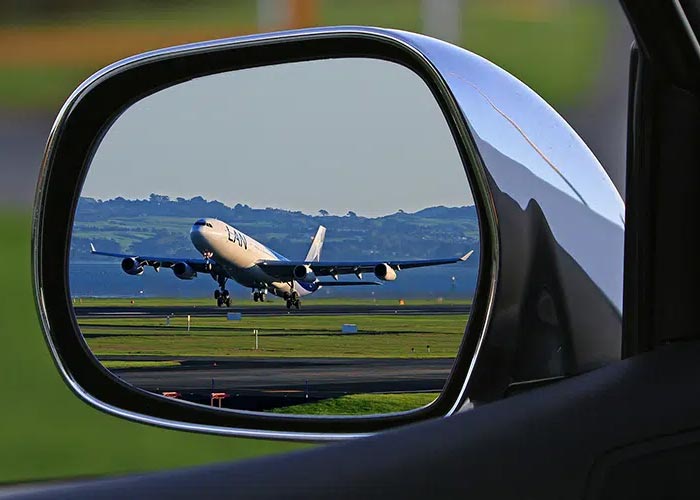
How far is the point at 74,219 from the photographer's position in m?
1.67

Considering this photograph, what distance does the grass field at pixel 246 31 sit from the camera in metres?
17.4

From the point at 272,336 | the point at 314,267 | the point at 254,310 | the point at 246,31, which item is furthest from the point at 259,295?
the point at 246,31

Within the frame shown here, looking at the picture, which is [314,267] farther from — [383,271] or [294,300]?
[383,271]

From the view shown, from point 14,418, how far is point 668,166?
14176mm

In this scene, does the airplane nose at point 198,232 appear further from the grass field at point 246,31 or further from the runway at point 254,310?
the grass field at point 246,31

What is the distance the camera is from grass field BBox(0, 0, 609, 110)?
683 inches

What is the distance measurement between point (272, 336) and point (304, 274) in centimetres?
112

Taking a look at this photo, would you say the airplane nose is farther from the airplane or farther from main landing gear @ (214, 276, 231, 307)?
main landing gear @ (214, 276, 231, 307)

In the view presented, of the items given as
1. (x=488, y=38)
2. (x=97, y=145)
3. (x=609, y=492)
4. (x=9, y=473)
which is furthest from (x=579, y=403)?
(x=488, y=38)

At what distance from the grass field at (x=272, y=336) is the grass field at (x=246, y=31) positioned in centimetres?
442

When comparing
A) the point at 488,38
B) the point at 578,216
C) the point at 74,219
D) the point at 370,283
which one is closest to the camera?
the point at 578,216

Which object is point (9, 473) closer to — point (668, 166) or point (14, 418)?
point (14, 418)

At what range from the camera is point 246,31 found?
68.2 feet

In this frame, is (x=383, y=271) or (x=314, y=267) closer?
(x=383, y=271)
